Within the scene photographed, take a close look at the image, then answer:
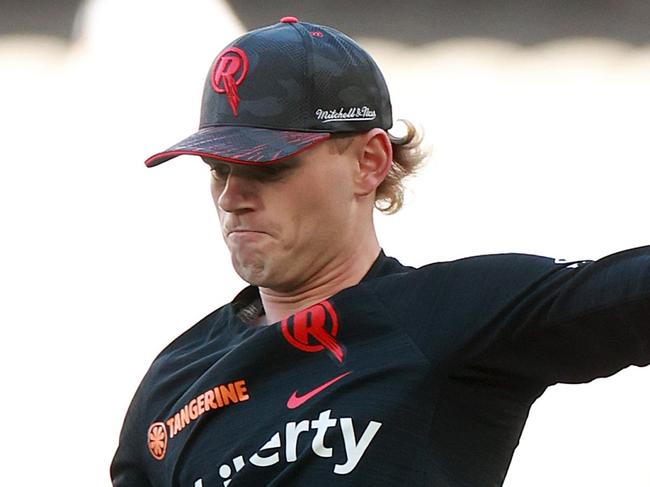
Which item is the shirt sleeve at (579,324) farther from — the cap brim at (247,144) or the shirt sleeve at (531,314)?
the cap brim at (247,144)

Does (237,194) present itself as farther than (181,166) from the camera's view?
No

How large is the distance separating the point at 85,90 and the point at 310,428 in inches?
104

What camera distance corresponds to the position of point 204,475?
1214 millimetres

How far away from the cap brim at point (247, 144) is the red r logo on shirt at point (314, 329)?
0.16m

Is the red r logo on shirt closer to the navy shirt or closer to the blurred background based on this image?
the navy shirt

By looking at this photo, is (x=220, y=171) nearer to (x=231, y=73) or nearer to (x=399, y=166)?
(x=231, y=73)

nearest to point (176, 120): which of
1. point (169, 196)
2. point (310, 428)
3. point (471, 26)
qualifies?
point (169, 196)

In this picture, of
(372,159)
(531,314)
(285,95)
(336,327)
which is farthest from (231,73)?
(531,314)

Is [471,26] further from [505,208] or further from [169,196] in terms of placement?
[169,196]

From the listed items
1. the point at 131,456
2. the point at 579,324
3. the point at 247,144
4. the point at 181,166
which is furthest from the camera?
the point at 181,166

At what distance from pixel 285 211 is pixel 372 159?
12cm

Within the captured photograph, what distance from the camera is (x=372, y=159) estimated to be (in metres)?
1.29

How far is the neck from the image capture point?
129 centimetres

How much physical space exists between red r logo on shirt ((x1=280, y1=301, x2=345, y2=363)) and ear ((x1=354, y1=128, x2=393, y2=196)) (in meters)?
0.13
